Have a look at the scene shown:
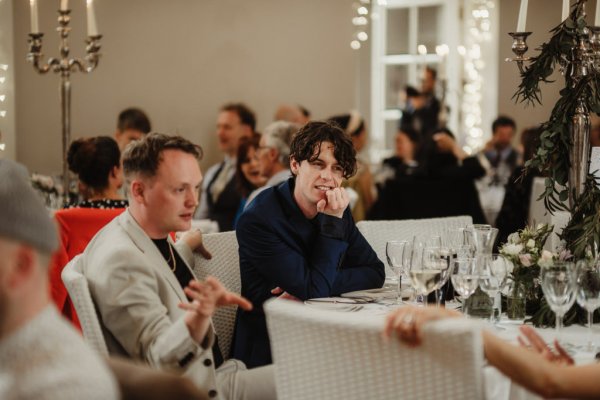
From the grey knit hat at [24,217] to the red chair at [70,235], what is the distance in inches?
89.5

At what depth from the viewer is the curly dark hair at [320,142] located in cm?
303

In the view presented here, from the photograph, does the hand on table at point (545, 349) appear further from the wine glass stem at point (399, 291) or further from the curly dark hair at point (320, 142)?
the curly dark hair at point (320, 142)

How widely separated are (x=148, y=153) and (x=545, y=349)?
3.87 feet

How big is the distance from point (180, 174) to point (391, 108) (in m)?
8.47

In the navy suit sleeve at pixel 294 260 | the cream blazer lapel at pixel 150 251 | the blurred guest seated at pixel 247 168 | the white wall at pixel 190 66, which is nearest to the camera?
the cream blazer lapel at pixel 150 251

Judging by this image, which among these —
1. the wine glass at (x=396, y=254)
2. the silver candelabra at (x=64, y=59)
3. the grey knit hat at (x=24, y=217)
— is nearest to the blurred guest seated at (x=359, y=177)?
the silver candelabra at (x=64, y=59)

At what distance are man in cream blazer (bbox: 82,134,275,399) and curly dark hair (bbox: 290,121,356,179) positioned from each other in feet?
1.73

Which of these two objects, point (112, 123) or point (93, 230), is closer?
point (93, 230)

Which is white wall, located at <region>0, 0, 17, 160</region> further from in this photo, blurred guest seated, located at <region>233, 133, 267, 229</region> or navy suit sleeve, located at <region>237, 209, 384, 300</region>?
navy suit sleeve, located at <region>237, 209, 384, 300</region>

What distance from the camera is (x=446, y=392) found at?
1.63 meters

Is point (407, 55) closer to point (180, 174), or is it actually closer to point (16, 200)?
point (180, 174)

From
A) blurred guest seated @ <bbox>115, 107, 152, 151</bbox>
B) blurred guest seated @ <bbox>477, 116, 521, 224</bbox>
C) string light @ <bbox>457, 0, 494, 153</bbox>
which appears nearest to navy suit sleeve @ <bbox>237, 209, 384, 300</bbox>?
blurred guest seated @ <bbox>115, 107, 152, 151</bbox>

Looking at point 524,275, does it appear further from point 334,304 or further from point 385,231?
point 385,231

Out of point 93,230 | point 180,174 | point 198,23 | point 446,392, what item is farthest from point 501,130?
point 446,392
